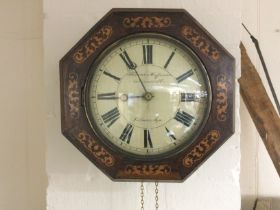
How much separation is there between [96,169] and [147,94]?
0.31 metres

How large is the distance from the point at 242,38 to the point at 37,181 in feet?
2.87

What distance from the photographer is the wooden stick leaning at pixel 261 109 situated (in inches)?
41.9

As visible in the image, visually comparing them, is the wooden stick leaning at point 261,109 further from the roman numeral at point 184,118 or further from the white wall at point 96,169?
the roman numeral at point 184,118

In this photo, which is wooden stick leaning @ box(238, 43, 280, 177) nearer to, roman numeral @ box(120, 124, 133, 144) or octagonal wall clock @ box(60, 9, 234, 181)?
octagonal wall clock @ box(60, 9, 234, 181)

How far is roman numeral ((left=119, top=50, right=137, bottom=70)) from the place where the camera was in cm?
93

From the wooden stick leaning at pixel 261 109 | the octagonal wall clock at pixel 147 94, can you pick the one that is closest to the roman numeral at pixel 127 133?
the octagonal wall clock at pixel 147 94

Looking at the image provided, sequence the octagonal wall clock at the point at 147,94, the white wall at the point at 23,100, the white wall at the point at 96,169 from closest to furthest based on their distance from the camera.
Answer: the octagonal wall clock at the point at 147,94 < the white wall at the point at 96,169 < the white wall at the point at 23,100

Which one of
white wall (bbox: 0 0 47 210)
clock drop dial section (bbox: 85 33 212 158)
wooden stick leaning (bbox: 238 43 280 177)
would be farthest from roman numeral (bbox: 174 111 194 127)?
white wall (bbox: 0 0 47 210)

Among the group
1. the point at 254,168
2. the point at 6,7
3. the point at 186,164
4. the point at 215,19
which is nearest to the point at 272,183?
the point at 254,168

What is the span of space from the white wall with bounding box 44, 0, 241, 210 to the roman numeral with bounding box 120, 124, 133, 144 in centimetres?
21

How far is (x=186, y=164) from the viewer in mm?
897

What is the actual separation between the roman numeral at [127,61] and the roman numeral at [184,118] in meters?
0.17

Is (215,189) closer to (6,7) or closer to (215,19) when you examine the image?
(215,19)

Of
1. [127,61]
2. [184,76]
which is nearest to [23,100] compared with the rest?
[127,61]
